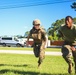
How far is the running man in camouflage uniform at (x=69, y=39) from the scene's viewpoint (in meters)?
8.99

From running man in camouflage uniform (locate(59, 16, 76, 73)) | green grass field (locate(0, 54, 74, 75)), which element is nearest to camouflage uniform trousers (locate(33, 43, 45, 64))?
green grass field (locate(0, 54, 74, 75))

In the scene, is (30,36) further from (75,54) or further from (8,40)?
(8,40)

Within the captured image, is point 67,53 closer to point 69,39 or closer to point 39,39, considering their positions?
point 69,39

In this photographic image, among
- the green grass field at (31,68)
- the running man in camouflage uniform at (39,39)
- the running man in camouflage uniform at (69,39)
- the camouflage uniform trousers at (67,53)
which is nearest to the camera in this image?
the running man in camouflage uniform at (69,39)

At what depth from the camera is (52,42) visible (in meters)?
92.3

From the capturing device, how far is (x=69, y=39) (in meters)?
9.42

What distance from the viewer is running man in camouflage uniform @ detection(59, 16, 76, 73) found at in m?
8.99

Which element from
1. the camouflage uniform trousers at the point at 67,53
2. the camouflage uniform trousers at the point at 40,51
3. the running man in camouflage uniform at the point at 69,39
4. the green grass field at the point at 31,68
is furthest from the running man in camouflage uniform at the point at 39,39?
the camouflage uniform trousers at the point at 67,53

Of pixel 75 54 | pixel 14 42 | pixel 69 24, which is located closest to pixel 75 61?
pixel 75 54

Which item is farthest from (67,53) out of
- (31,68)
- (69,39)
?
(31,68)

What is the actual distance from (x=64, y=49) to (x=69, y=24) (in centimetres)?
84

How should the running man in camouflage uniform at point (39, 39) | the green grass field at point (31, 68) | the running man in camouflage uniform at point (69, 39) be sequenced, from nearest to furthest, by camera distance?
the running man in camouflage uniform at point (69, 39)
the green grass field at point (31, 68)
the running man in camouflage uniform at point (39, 39)

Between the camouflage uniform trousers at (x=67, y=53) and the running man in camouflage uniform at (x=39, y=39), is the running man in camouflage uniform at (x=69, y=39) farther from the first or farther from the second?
the running man in camouflage uniform at (x=39, y=39)

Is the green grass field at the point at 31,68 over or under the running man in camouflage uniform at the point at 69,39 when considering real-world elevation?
under
